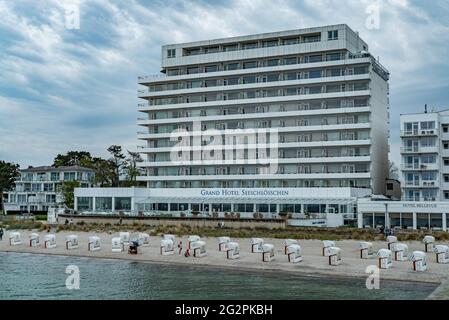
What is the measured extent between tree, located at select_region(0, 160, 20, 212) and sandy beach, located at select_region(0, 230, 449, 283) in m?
77.2

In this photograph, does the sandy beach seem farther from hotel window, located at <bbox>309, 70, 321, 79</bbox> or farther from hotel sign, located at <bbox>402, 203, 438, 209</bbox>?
hotel window, located at <bbox>309, 70, 321, 79</bbox>

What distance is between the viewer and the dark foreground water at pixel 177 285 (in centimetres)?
2770

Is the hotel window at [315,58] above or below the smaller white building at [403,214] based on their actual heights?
above

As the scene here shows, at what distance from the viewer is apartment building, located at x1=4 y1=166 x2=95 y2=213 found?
4756 inches

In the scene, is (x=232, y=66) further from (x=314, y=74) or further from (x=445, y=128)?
(x=445, y=128)

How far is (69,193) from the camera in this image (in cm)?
10212

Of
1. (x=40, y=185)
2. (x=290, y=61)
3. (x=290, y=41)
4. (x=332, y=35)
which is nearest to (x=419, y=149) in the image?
(x=332, y=35)

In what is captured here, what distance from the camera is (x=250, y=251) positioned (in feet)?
146

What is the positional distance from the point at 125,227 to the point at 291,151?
32.1m

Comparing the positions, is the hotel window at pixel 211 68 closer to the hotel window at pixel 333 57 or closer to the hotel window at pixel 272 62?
the hotel window at pixel 272 62

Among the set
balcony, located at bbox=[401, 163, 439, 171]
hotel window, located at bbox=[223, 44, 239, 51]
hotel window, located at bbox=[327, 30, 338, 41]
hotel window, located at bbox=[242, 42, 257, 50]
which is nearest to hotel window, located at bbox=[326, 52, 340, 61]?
hotel window, located at bbox=[327, 30, 338, 41]

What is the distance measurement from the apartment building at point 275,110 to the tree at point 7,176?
4391cm

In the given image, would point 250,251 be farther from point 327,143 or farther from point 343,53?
point 343,53

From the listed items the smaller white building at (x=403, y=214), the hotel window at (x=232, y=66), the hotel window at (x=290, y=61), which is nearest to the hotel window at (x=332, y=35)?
the hotel window at (x=290, y=61)
